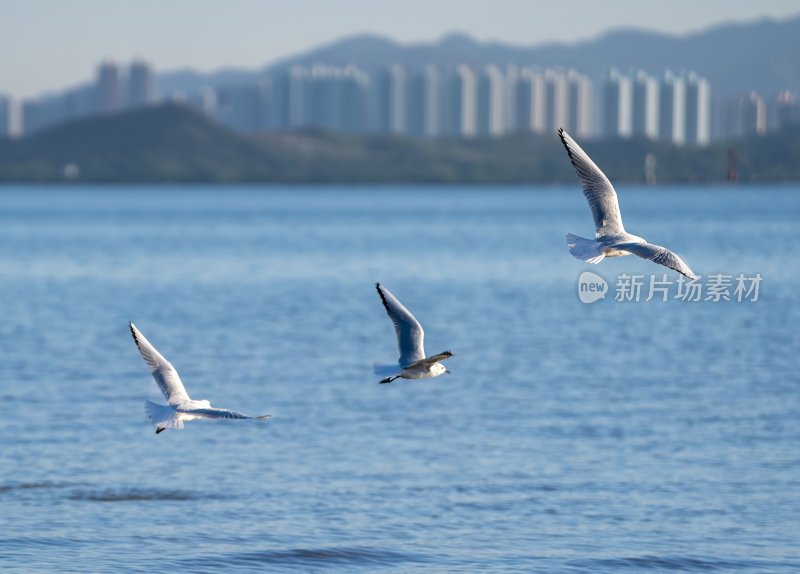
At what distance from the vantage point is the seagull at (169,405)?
47.0 ft

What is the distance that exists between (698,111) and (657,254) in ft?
502

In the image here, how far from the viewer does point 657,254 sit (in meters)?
13.4

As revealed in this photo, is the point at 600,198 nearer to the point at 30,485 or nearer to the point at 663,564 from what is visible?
the point at 663,564

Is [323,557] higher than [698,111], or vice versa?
[698,111]

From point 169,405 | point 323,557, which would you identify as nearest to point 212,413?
point 169,405

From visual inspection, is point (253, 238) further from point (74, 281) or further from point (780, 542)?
point (780, 542)

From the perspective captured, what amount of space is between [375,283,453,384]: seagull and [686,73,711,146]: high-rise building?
13022cm

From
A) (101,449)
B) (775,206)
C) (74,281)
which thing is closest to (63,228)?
(74,281)

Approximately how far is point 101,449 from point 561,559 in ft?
34.4

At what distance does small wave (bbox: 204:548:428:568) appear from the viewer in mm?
19656

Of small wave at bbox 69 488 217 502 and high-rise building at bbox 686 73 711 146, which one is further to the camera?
high-rise building at bbox 686 73 711 146

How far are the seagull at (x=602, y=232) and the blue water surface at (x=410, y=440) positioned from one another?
19.1ft

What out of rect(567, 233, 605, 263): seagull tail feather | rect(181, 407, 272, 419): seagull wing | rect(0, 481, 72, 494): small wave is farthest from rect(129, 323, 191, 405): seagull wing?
rect(0, 481, 72, 494): small wave

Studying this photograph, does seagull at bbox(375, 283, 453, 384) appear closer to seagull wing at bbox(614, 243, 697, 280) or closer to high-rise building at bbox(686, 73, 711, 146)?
seagull wing at bbox(614, 243, 697, 280)
